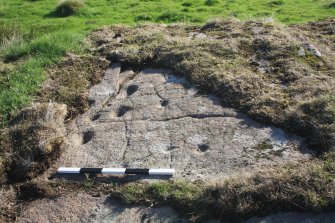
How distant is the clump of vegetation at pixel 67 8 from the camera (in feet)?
49.2

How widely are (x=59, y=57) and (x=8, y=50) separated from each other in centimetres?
152

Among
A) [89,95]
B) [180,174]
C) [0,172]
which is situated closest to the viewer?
[180,174]

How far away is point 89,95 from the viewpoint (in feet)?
27.8

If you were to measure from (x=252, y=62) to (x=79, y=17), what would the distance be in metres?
7.71

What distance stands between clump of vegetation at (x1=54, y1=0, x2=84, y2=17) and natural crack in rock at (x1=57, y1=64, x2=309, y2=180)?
733cm

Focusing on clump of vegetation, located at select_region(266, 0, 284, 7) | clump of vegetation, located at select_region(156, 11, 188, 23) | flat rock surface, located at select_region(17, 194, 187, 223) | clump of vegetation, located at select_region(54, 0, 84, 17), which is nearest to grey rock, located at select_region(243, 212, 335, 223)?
flat rock surface, located at select_region(17, 194, 187, 223)

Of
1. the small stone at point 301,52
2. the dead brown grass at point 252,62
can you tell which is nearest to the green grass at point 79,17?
the dead brown grass at point 252,62

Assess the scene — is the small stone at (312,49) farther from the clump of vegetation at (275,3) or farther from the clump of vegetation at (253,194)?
the clump of vegetation at (275,3)

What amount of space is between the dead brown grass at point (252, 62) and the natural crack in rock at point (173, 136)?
255mm

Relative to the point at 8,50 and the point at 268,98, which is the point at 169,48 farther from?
the point at 8,50

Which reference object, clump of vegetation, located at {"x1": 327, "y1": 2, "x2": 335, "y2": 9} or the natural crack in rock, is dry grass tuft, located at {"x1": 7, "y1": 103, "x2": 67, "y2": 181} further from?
clump of vegetation, located at {"x1": 327, "y1": 2, "x2": 335, "y2": 9}

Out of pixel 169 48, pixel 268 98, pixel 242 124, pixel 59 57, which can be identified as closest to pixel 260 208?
pixel 242 124

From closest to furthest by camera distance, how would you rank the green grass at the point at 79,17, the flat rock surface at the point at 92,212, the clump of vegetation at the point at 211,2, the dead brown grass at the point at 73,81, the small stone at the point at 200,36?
1. the flat rock surface at the point at 92,212
2. the dead brown grass at the point at 73,81
3. the green grass at the point at 79,17
4. the small stone at the point at 200,36
5. the clump of vegetation at the point at 211,2

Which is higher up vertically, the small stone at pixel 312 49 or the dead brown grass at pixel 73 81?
the small stone at pixel 312 49
